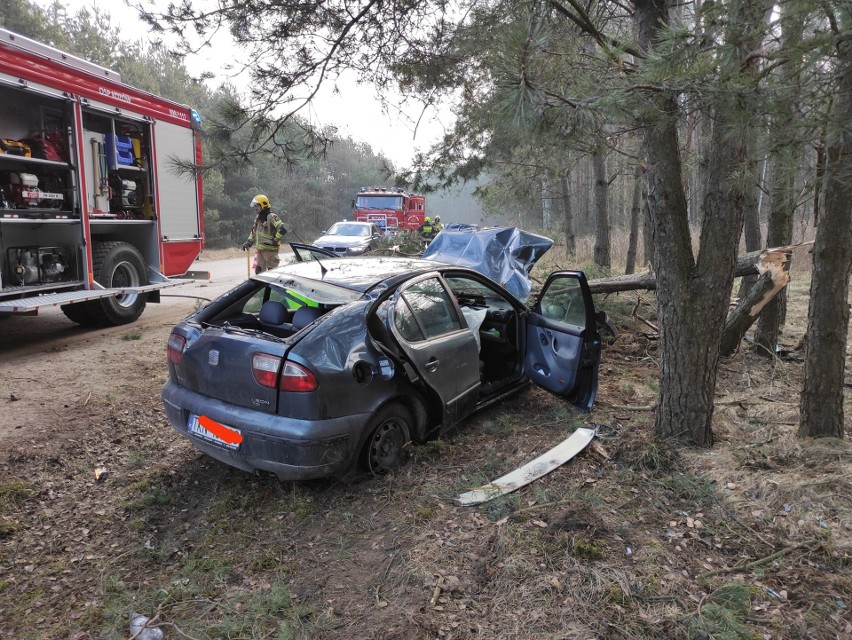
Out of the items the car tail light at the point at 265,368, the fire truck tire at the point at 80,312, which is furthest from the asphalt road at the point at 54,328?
the car tail light at the point at 265,368

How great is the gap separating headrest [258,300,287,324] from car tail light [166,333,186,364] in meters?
0.53

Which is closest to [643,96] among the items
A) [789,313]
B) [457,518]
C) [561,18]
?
[561,18]

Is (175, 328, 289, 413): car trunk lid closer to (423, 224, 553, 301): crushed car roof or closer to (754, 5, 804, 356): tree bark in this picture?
(754, 5, 804, 356): tree bark

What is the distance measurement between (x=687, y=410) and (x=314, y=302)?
105 inches

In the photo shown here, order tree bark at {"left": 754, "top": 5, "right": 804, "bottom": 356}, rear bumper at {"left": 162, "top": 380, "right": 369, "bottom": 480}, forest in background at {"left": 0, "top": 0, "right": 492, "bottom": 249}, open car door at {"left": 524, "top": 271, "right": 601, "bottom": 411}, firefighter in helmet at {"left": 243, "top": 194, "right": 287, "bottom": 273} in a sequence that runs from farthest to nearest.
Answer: forest in background at {"left": 0, "top": 0, "right": 492, "bottom": 249} < firefighter in helmet at {"left": 243, "top": 194, "right": 287, "bottom": 273} < open car door at {"left": 524, "top": 271, "right": 601, "bottom": 411} < rear bumper at {"left": 162, "top": 380, "right": 369, "bottom": 480} < tree bark at {"left": 754, "top": 5, "right": 804, "bottom": 356}

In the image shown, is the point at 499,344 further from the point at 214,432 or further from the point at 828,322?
the point at 214,432

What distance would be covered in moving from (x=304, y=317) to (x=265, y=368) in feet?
1.89

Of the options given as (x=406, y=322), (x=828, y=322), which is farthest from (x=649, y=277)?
(x=406, y=322)

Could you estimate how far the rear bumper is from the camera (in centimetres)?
322

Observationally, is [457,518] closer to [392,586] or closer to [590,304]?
[392,586]

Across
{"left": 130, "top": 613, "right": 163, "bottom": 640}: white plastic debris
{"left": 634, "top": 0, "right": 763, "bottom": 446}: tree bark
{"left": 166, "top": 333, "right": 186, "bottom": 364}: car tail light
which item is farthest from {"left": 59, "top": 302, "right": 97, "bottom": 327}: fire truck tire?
{"left": 634, "top": 0, "right": 763, "bottom": 446}: tree bark

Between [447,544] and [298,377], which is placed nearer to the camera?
[447,544]

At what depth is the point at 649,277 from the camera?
7.38 metres

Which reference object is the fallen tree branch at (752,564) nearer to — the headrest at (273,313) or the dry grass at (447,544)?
the dry grass at (447,544)
